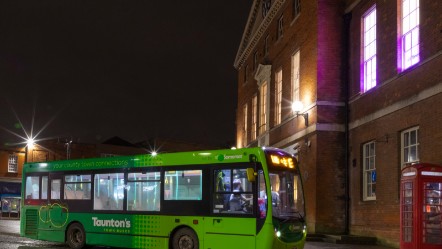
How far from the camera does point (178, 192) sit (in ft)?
47.0

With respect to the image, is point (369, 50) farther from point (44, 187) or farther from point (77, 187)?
point (44, 187)

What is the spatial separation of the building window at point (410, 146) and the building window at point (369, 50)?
8.86 ft

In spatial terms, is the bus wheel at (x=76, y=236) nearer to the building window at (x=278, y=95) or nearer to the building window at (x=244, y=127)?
the building window at (x=278, y=95)

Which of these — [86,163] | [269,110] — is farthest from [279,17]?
[86,163]

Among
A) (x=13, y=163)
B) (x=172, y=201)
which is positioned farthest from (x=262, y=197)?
(x=13, y=163)

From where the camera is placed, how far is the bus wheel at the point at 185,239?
1383cm

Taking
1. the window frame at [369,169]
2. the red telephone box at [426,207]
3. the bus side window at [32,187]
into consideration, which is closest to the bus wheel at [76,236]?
the bus side window at [32,187]

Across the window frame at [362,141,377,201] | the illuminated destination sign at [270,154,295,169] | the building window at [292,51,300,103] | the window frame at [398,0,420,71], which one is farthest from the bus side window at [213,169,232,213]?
the building window at [292,51,300,103]

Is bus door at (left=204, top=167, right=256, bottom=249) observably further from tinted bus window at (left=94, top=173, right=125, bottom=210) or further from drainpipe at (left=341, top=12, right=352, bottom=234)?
drainpipe at (left=341, top=12, right=352, bottom=234)

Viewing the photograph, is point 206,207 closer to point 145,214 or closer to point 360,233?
point 145,214

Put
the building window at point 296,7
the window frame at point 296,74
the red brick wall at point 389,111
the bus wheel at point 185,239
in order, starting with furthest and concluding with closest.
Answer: the building window at point 296,7, the window frame at point 296,74, the red brick wall at point 389,111, the bus wheel at point 185,239

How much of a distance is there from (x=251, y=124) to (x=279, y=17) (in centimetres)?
841

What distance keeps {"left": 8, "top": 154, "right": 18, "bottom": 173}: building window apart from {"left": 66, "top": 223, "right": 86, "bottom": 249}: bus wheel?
39605mm

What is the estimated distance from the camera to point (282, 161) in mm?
13328
